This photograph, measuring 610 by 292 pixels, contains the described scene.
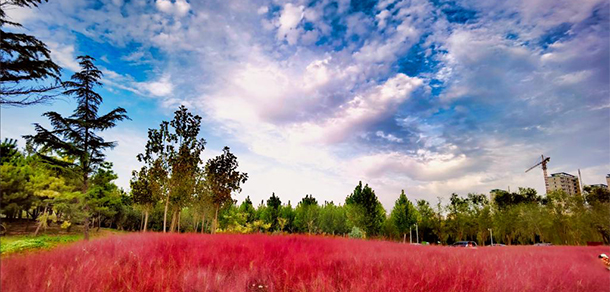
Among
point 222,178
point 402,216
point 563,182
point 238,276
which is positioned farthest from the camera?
point 563,182

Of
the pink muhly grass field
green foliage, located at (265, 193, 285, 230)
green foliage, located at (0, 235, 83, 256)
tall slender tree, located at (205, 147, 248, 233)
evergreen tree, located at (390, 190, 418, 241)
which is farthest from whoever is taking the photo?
green foliage, located at (265, 193, 285, 230)

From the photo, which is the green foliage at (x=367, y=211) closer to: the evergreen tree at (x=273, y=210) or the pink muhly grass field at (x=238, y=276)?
the evergreen tree at (x=273, y=210)

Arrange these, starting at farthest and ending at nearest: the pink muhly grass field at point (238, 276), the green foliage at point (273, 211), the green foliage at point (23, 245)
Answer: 1. the green foliage at point (273, 211)
2. the green foliage at point (23, 245)
3. the pink muhly grass field at point (238, 276)

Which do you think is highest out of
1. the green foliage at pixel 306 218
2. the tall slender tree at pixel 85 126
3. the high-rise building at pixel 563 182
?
the high-rise building at pixel 563 182

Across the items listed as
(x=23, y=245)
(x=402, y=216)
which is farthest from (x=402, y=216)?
(x=23, y=245)

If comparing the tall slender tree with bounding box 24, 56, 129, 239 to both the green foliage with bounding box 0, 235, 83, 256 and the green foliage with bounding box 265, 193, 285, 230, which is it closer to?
the green foliage with bounding box 0, 235, 83, 256

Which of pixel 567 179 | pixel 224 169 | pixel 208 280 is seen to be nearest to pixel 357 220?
pixel 224 169

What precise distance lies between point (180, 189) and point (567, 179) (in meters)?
149

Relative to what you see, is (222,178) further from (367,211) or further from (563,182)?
(563,182)

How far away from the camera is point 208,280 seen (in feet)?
10.1

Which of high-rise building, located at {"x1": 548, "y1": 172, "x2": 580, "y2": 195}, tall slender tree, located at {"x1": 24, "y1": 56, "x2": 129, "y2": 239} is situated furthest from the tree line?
high-rise building, located at {"x1": 548, "y1": 172, "x2": 580, "y2": 195}

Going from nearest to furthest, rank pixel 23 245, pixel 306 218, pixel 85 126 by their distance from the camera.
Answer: pixel 23 245 < pixel 85 126 < pixel 306 218

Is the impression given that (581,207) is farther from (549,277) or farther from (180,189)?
(180,189)

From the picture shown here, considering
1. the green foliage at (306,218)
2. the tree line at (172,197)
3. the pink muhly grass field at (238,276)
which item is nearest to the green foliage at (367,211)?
the tree line at (172,197)
